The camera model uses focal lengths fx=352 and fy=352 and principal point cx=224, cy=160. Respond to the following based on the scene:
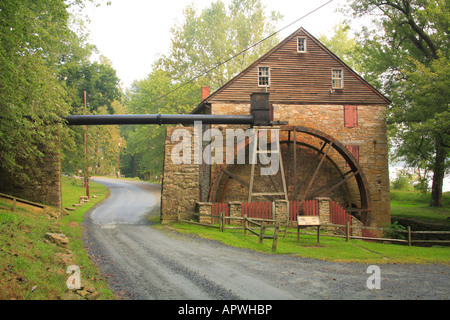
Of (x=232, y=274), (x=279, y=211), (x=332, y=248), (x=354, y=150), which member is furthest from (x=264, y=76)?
(x=232, y=274)

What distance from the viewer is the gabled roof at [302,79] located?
19.6 m

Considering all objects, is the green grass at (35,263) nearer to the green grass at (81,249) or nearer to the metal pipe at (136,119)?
the green grass at (81,249)

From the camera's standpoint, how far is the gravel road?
6.80 m

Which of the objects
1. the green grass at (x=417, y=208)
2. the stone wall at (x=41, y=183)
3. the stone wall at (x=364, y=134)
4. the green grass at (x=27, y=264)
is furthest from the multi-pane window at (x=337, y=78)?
the green grass at (x=27, y=264)

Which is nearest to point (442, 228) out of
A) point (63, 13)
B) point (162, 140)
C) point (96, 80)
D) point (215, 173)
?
point (215, 173)

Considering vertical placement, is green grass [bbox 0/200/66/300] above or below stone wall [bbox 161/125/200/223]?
below

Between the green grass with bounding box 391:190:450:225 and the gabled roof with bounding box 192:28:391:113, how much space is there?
7331mm

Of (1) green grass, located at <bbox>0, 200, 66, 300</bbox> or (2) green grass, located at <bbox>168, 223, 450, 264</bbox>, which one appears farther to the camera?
(2) green grass, located at <bbox>168, 223, 450, 264</bbox>

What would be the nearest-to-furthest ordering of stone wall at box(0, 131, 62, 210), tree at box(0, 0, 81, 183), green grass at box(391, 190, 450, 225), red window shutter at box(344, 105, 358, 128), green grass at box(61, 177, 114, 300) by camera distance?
green grass at box(61, 177, 114, 300)
tree at box(0, 0, 81, 183)
stone wall at box(0, 131, 62, 210)
red window shutter at box(344, 105, 358, 128)
green grass at box(391, 190, 450, 225)

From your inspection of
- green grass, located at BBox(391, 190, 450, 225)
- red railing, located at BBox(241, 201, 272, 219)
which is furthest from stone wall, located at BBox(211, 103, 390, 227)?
red railing, located at BBox(241, 201, 272, 219)

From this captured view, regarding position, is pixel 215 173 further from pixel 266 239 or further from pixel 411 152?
pixel 411 152

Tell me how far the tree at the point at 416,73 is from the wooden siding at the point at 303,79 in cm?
231

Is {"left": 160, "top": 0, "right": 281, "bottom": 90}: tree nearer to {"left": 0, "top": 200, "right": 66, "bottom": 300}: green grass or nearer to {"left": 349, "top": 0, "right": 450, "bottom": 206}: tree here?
{"left": 349, "top": 0, "right": 450, "bottom": 206}: tree
